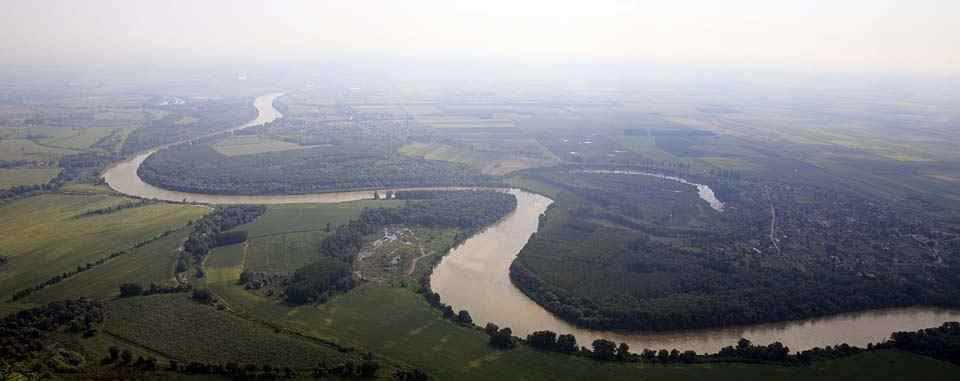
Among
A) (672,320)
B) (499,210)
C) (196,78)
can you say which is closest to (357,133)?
(499,210)

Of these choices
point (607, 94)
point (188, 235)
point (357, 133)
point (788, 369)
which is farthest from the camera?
point (607, 94)

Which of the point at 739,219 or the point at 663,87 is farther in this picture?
the point at 663,87

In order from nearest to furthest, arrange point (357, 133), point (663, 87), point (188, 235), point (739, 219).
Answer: point (188, 235) < point (739, 219) < point (357, 133) < point (663, 87)

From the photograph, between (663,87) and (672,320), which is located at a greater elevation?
(663,87)

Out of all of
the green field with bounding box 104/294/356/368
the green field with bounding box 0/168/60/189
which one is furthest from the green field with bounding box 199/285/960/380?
the green field with bounding box 0/168/60/189

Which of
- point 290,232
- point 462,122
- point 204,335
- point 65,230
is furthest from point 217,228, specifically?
point 462,122

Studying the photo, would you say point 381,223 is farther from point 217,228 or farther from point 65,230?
point 65,230

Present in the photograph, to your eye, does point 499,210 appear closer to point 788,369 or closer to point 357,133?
point 788,369
